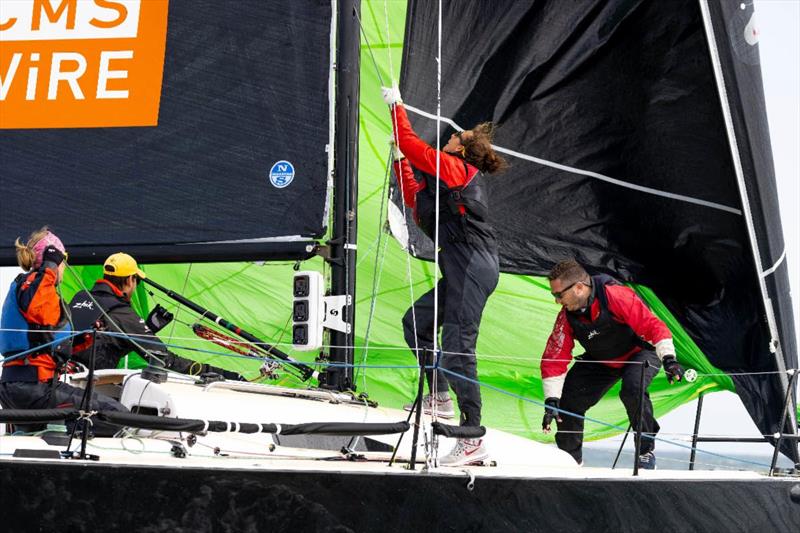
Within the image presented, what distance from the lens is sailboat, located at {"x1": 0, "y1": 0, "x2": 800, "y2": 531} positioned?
163 inches

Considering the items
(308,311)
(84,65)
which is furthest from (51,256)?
(84,65)

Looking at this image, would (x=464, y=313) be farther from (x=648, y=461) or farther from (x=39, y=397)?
(x=39, y=397)

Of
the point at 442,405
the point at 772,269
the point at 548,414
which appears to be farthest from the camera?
the point at 772,269

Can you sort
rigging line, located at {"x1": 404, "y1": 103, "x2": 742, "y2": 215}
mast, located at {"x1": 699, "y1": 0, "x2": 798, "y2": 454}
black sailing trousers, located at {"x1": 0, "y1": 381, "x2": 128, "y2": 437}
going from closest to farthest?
black sailing trousers, located at {"x1": 0, "y1": 381, "x2": 128, "y2": 437}, mast, located at {"x1": 699, "y1": 0, "x2": 798, "y2": 454}, rigging line, located at {"x1": 404, "y1": 103, "x2": 742, "y2": 215}

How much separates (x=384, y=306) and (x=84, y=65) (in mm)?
2477

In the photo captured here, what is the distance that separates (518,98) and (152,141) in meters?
1.77

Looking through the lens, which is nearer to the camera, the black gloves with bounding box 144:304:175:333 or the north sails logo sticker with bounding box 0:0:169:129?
the black gloves with bounding box 144:304:175:333

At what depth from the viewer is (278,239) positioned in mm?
5176

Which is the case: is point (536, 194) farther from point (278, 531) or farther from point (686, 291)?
point (278, 531)

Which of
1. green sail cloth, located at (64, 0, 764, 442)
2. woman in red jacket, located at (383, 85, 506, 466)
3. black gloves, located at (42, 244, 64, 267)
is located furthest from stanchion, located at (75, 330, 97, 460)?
green sail cloth, located at (64, 0, 764, 442)

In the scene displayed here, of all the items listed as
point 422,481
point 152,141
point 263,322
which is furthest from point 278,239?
point 263,322

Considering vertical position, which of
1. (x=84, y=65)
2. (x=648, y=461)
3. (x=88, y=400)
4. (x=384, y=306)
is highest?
(x=84, y=65)

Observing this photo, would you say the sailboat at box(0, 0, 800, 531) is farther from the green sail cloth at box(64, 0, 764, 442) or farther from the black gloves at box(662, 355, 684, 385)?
the green sail cloth at box(64, 0, 764, 442)

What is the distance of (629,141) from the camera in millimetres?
6121
